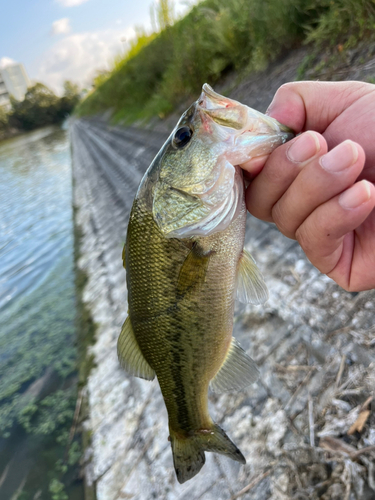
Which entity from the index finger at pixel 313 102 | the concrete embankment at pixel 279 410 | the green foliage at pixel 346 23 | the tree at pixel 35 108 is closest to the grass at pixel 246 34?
the green foliage at pixel 346 23

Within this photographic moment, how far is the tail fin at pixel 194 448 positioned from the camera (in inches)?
73.5

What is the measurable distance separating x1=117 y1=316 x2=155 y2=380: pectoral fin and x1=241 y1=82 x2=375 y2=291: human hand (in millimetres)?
978

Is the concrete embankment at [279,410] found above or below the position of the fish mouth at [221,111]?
below

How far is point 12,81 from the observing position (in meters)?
130

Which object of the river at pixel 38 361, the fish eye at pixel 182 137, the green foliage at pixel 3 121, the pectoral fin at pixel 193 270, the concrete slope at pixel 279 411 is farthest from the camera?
the green foliage at pixel 3 121

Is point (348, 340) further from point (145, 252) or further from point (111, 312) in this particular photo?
point (111, 312)

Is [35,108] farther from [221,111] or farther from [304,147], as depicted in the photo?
[304,147]

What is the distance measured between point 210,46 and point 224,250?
29.3ft

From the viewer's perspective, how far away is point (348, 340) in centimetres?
240

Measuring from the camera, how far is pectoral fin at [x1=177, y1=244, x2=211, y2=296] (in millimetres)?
1570

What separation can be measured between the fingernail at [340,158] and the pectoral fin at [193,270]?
641 mm

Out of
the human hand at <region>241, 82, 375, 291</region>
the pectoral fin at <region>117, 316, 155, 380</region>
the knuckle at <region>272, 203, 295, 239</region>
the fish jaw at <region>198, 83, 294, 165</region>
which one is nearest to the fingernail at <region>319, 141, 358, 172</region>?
the human hand at <region>241, 82, 375, 291</region>

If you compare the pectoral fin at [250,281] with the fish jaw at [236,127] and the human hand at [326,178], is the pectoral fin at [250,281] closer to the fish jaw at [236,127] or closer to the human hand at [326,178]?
the human hand at [326,178]

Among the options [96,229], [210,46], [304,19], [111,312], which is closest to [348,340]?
[111,312]
